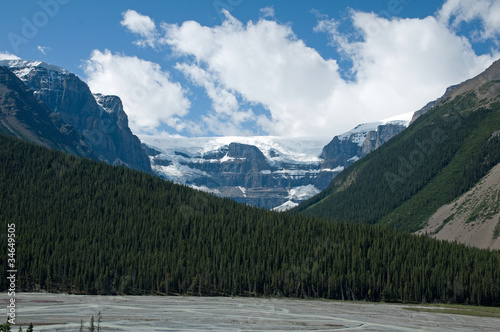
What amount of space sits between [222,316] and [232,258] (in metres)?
71.3

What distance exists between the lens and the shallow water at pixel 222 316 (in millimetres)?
81312

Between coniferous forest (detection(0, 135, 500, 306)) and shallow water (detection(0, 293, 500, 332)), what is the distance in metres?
24.8

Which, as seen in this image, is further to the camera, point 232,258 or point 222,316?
point 232,258

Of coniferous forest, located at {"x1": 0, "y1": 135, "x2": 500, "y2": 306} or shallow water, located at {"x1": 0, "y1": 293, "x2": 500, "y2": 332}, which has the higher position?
coniferous forest, located at {"x1": 0, "y1": 135, "x2": 500, "y2": 306}

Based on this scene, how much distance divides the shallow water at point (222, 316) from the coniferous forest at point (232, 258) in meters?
24.8

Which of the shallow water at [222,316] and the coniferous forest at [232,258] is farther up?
the coniferous forest at [232,258]

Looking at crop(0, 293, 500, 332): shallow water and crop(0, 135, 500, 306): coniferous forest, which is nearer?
crop(0, 293, 500, 332): shallow water

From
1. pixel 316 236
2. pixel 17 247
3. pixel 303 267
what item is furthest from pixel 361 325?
pixel 17 247

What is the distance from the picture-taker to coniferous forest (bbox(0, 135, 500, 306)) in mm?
146250

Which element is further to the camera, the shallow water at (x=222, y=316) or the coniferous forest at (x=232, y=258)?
the coniferous forest at (x=232, y=258)

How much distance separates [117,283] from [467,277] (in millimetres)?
96913

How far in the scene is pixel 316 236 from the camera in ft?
593

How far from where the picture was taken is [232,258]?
166 meters

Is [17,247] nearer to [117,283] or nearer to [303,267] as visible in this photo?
[117,283]
